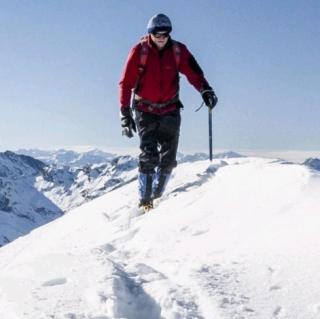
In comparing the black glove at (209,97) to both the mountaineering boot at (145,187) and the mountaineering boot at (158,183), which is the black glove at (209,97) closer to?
the mountaineering boot at (158,183)

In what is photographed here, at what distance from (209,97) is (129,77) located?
1791 mm

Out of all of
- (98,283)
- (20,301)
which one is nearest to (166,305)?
(98,283)

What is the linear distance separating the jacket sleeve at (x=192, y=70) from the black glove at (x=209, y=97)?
0.29 ft

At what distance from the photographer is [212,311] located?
13.0 ft

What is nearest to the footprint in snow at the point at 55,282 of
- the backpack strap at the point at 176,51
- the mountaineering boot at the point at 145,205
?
the mountaineering boot at the point at 145,205

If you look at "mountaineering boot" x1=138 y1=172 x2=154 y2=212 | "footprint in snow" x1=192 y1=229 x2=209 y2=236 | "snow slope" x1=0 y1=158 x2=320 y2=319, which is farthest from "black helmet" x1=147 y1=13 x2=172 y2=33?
"footprint in snow" x1=192 y1=229 x2=209 y2=236

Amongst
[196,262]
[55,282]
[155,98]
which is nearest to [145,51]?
[155,98]

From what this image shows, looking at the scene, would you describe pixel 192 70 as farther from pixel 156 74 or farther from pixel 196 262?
pixel 196 262

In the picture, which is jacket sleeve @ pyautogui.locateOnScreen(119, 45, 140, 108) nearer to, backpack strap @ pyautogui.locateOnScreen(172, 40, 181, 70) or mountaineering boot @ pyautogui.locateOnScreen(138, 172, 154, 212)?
backpack strap @ pyautogui.locateOnScreen(172, 40, 181, 70)

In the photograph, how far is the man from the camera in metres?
9.06

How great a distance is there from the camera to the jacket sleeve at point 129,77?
9.04 metres

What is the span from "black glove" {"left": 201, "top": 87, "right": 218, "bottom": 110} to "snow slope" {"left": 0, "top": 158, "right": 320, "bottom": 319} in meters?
2.06

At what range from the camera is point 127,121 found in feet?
31.1

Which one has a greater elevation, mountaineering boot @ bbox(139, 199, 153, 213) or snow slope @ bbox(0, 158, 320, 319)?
snow slope @ bbox(0, 158, 320, 319)
